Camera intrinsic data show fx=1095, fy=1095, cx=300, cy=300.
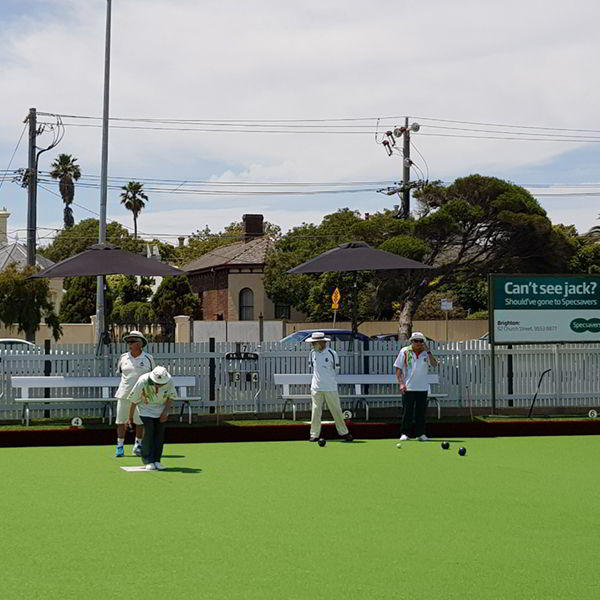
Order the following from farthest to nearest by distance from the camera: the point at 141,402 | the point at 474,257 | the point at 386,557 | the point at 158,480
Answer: the point at 474,257, the point at 141,402, the point at 158,480, the point at 386,557

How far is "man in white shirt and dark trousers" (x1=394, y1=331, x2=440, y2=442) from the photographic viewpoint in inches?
681

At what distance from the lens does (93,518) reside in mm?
9633

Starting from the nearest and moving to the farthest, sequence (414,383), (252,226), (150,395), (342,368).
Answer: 1. (150,395)
2. (414,383)
3. (342,368)
4. (252,226)

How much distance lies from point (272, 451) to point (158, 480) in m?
3.95

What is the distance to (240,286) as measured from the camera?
189 ft

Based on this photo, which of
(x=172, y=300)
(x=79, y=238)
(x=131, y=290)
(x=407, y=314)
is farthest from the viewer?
(x=79, y=238)

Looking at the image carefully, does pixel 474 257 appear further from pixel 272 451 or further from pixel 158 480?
pixel 158 480

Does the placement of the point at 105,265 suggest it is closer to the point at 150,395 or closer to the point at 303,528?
the point at 150,395

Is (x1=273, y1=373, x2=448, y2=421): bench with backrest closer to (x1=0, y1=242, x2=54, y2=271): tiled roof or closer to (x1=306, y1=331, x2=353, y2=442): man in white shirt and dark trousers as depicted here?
(x1=306, y1=331, x2=353, y2=442): man in white shirt and dark trousers

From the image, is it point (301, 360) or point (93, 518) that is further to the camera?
point (301, 360)

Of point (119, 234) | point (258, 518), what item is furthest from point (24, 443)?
point (119, 234)

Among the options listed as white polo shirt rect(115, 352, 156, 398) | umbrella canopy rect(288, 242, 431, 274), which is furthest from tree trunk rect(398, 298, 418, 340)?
white polo shirt rect(115, 352, 156, 398)

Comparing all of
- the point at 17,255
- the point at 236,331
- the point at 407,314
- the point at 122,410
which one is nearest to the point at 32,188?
the point at 236,331

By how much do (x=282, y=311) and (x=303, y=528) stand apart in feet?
157
